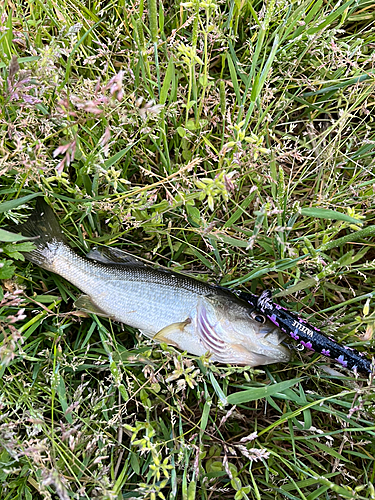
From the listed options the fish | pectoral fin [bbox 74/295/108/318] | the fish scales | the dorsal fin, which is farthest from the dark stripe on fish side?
pectoral fin [bbox 74/295/108/318]

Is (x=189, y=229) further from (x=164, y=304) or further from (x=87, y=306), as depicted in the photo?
(x=87, y=306)

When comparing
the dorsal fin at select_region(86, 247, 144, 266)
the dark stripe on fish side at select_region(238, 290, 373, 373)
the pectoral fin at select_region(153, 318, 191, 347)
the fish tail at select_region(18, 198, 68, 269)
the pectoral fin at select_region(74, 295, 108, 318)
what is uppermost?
the fish tail at select_region(18, 198, 68, 269)

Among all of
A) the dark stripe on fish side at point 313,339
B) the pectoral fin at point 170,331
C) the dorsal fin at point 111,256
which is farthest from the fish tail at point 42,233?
the dark stripe on fish side at point 313,339

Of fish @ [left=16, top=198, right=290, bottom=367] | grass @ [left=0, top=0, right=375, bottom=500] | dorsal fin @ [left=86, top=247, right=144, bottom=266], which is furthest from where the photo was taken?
dorsal fin @ [left=86, top=247, right=144, bottom=266]

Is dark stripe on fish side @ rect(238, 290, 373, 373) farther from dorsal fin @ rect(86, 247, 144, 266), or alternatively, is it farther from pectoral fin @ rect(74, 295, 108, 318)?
pectoral fin @ rect(74, 295, 108, 318)

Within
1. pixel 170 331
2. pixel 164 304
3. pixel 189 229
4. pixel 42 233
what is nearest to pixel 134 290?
pixel 164 304
